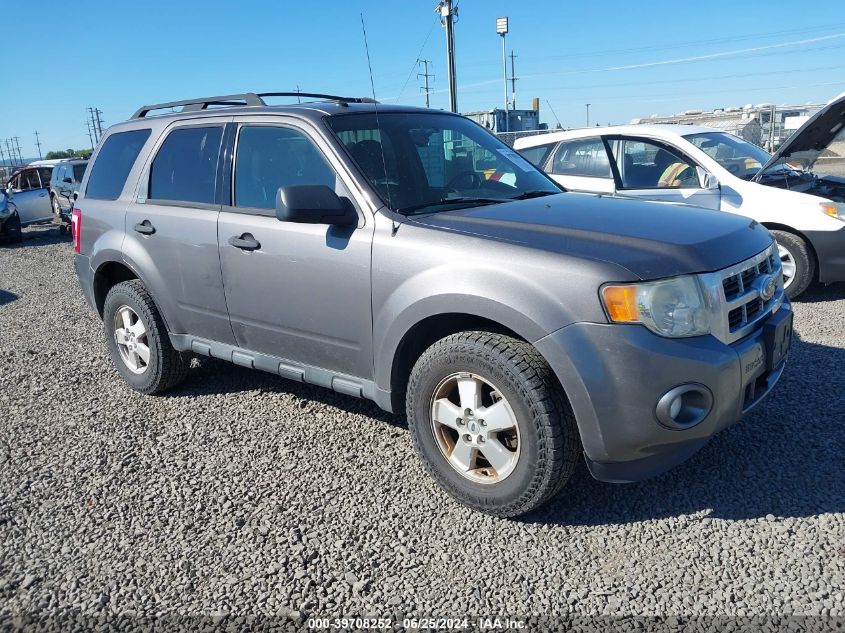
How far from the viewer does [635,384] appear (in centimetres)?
271

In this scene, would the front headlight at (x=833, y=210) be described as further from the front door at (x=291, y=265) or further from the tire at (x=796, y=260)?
the front door at (x=291, y=265)

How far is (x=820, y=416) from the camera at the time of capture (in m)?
4.02

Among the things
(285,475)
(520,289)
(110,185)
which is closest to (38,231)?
(110,185)

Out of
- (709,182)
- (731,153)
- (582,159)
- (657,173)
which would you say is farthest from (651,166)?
(731,153)

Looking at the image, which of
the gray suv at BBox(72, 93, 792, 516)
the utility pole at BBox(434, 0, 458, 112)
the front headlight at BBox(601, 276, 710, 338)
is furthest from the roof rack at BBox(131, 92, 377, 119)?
the utility pole at BBox(434, 0, 458, 112)

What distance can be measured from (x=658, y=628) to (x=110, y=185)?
4.53 m

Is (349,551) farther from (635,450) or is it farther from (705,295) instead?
(705,295)

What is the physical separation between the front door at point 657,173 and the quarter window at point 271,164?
4.11 metres

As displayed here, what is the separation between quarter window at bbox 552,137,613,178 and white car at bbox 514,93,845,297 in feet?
0.04

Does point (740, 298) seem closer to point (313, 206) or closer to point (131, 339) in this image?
point (313, 206)

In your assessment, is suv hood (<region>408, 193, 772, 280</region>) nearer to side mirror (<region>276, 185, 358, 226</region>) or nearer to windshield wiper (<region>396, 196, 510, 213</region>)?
windshield wiper (<region>396, 196, 510, 213</region>)

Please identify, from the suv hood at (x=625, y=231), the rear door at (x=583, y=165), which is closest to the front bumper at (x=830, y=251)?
the rear door at (x=583, y=165)

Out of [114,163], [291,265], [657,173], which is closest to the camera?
[291,265]

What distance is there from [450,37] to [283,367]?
12.6 meters
